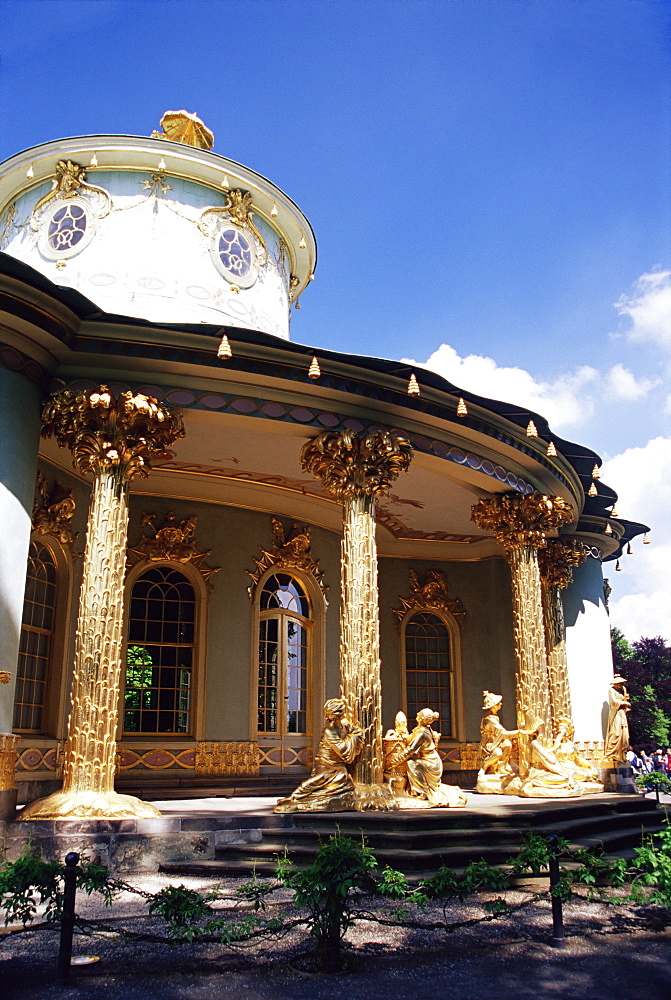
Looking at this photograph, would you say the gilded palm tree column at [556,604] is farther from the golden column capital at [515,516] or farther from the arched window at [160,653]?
the arched window at [160,653]

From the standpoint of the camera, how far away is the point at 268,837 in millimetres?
7898

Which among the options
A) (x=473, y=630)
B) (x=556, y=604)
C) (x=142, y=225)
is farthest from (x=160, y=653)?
(x=556, y=604)

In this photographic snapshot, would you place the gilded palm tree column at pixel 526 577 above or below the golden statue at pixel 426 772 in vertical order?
above

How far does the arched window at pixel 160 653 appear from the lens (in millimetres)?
12258

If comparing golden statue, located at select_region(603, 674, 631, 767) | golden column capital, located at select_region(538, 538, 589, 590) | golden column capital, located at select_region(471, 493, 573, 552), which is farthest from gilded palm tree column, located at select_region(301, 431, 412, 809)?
golden statue, located at select_region(603, 674, 631, 767)

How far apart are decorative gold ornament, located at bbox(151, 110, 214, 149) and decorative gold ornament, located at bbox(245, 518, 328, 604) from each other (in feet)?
21.1

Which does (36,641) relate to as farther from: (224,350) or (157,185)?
(157,185)

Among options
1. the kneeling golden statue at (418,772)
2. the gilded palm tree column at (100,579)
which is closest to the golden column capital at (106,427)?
the gilded palm tree column at (100,579)

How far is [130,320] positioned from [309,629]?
657 cm

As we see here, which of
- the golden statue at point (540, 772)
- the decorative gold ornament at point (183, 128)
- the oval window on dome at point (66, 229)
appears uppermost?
the decorative gold ornament at point (183, 128)

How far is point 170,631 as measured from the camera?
12664 mm

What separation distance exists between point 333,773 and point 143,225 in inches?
316

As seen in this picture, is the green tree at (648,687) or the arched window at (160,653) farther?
the green tree at (648,687)

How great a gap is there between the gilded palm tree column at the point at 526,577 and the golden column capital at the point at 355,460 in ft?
9.00
